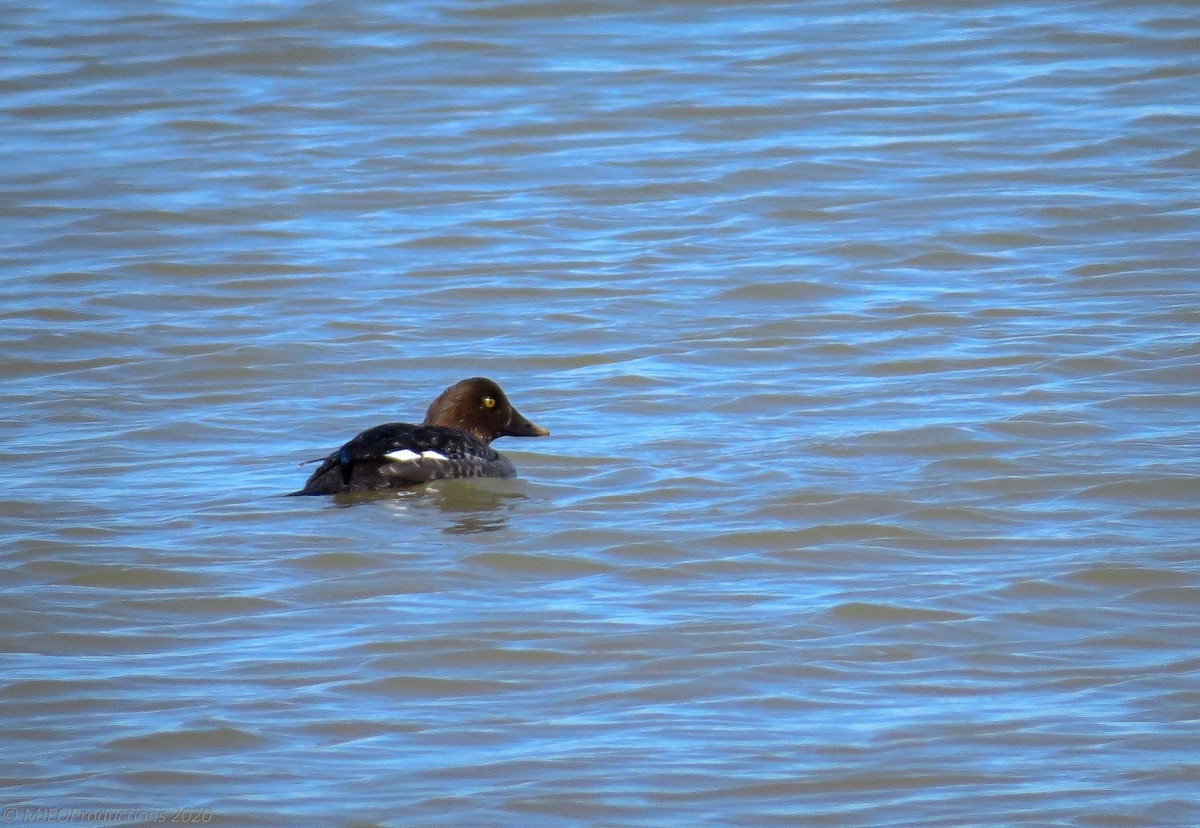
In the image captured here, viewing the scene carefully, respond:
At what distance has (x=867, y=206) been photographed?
1229 cm

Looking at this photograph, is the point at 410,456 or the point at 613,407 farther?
the point at 613,407

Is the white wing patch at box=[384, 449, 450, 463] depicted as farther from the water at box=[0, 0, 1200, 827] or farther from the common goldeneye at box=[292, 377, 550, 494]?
the water at box=[0, 0, 1200, 827]

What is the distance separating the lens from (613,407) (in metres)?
9.08

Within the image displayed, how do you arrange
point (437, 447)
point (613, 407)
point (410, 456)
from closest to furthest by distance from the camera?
point (410, 456), point (437, 447), point (613, 407)

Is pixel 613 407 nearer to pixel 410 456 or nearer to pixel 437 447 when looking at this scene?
pixel 437 447

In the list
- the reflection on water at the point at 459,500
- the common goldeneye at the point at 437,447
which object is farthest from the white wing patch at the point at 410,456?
the reflection on water at the point at 459,500

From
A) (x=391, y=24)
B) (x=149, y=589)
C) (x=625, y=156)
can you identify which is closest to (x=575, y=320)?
(x=625, y=156)

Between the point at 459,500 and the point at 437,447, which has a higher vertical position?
the point at 437,447

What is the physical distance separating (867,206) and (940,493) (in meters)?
5.10

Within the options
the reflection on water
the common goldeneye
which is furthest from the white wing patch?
the reflection on water

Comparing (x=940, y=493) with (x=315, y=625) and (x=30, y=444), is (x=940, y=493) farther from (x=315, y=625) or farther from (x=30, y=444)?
(x=30, y=444)

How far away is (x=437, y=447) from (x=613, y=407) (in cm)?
123

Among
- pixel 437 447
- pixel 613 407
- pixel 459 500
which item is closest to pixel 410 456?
pixel 437 447

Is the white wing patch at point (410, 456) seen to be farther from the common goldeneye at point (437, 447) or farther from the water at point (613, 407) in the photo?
the water at point (613, 407)
